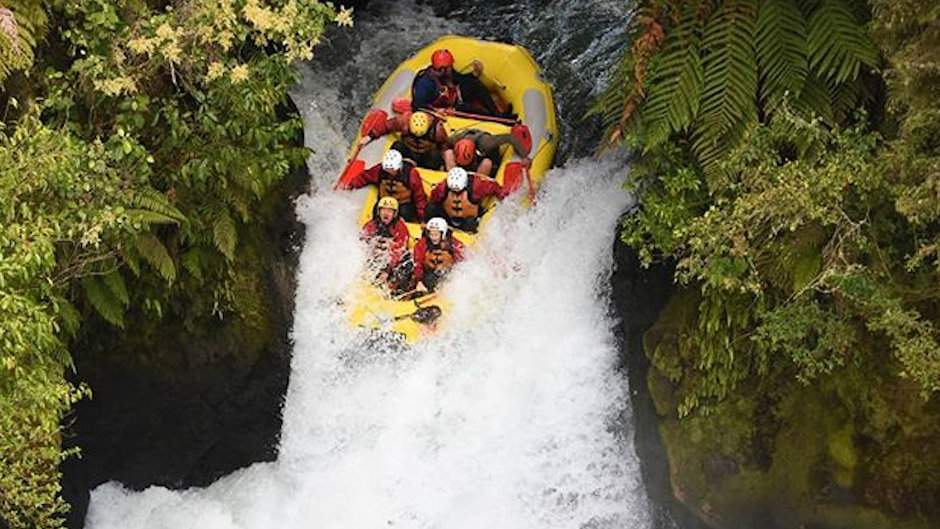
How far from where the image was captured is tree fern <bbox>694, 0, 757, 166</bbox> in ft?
22.9

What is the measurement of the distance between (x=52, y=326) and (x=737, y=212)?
4079mm

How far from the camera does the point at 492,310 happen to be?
27.8ft

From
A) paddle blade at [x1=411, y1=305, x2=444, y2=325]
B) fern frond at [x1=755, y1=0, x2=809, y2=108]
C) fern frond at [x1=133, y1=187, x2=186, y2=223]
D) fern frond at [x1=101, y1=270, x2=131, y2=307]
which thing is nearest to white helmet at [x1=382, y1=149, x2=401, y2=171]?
paddle blade at [x1=411, y1=305, x2=444, y2=325]

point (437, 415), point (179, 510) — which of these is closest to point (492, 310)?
point (437, 415)

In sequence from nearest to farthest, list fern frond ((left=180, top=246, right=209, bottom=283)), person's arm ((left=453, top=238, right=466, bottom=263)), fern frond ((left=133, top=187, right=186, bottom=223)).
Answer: fern frond ((left=133, top=187, right=186, bottom=223))
fern frond ((left=180, top=246, right=209, bottom=283))
person's arm ((left=453, top=238, right=466, bottom=263))

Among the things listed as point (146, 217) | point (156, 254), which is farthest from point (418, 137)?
point (146, 217)

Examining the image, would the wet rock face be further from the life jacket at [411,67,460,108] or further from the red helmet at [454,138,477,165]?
the life jacket at [411,67,460,108]

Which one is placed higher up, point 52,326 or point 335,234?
point 52,326

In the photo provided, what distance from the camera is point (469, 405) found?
806 centimetres

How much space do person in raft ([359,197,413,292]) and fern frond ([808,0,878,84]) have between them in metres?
3.46

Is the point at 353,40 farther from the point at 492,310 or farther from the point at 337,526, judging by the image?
the point at 337,526

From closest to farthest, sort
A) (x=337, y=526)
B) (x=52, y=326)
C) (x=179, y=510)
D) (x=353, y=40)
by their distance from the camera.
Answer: (x=52, y=326)
(x=337, y=526)
(x=179, y=510)
(x=353, y=40)

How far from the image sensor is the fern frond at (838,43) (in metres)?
6.62

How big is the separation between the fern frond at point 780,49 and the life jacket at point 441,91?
3.46 meters
